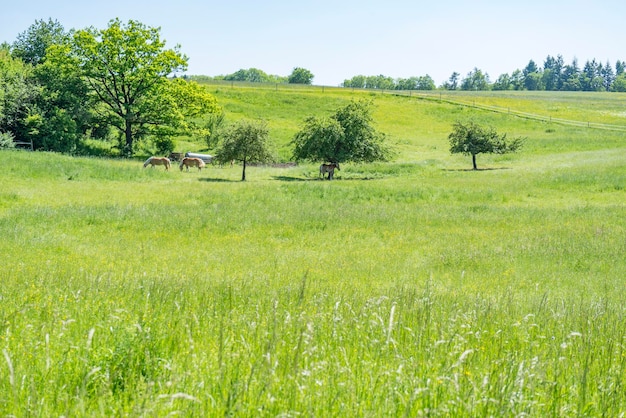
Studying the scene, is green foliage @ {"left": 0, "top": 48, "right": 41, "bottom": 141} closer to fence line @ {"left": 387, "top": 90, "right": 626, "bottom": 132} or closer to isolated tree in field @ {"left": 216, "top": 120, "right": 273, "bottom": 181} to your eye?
isolated tree in field @ {"left": 216, "top": 120, "right": 273, "bottom": 181}

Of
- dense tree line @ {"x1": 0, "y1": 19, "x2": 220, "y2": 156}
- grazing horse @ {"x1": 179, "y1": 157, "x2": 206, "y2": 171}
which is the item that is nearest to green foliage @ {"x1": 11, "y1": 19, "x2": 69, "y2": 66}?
dense tree line @ {"x1": 0, "y1": 19, "x2": 220, "y2": 156}

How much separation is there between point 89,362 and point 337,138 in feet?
127

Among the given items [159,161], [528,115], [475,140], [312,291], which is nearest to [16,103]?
[159,161]

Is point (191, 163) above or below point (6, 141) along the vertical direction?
below

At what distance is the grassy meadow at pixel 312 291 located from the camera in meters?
3.58

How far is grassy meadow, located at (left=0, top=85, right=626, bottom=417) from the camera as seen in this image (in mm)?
3578

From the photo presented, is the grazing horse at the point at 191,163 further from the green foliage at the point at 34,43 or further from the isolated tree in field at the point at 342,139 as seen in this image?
the green foliage at the point at 34,43

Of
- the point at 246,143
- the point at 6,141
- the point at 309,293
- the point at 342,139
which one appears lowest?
the point at 309,293

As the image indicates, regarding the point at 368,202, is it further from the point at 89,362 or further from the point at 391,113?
the point at 391,113

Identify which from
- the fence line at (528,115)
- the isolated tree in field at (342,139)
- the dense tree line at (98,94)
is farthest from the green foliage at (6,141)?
the fence line at (528,115)

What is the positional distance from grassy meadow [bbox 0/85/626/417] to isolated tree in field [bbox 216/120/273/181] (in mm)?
2474

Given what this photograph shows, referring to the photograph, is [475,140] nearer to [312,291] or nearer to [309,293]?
[312,291]

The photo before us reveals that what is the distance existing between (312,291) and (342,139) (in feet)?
111

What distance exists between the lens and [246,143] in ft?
128
